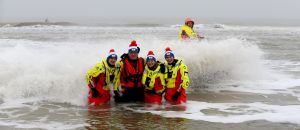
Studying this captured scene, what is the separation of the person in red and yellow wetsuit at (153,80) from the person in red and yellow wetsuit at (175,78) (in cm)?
13

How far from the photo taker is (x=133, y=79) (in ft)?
24.8

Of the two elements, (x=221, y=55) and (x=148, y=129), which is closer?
(x=148, y=129)

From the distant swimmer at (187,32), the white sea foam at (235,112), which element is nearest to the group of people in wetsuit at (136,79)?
the white sea foam at (235,112)

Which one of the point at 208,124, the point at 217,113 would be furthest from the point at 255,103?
the point at 208,124

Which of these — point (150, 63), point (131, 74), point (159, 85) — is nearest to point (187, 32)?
point (159, 85)

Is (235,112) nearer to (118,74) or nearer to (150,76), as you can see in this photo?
(150,76)

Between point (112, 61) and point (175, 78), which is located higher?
point (112, 61)

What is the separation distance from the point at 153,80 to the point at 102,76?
94 cm

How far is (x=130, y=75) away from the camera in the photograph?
749cm

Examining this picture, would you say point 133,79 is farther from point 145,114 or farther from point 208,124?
point 208,124

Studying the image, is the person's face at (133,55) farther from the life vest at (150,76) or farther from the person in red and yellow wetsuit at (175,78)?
the person in red and yellow wetsuit at (175,78)

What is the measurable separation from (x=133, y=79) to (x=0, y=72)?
3430mm

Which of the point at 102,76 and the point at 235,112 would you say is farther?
the point at 102,76

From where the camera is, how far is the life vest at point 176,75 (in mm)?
7650
